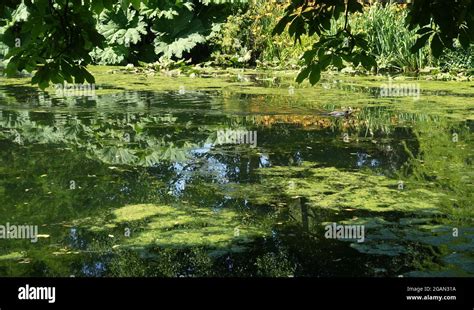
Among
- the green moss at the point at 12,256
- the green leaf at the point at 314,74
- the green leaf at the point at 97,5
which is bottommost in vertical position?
the green moss at the point at 12,256

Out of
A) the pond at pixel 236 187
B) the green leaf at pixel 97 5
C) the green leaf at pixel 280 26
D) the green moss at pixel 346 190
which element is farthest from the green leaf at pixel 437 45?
the green leaf at pixel 97 5

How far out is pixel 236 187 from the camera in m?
4.52

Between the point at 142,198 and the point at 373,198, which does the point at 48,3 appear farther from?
the point at 373,198

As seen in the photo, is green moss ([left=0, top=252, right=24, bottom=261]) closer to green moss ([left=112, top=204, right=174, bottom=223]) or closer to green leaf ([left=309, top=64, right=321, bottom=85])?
green moss ([left=112, top=204, right=174, bottom=223])

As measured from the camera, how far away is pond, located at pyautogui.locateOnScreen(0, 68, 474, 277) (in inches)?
127

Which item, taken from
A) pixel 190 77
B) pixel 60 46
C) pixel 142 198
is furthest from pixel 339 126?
pixel 190 77

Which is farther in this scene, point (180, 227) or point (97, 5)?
point (180, 227)

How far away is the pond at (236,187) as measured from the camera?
3.23m

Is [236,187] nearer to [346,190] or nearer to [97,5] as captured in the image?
[346,190]

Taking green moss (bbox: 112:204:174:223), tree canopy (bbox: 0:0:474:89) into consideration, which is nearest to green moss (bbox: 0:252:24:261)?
green moss (bbox: 112:204:174:223)

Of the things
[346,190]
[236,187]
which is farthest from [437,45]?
[236,187]

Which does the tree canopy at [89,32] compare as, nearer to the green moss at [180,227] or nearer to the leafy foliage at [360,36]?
the leafy foliage at [360,36]

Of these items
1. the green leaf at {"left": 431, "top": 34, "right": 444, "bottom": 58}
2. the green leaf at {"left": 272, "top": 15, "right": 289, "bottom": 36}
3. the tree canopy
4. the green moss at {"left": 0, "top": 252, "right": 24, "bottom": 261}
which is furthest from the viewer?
the green leaf at {"left": 272, "top": 15, "right": 289, "bottom": 36}

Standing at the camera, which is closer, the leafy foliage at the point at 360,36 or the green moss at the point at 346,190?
the leafy foliage at the point at 360,36
